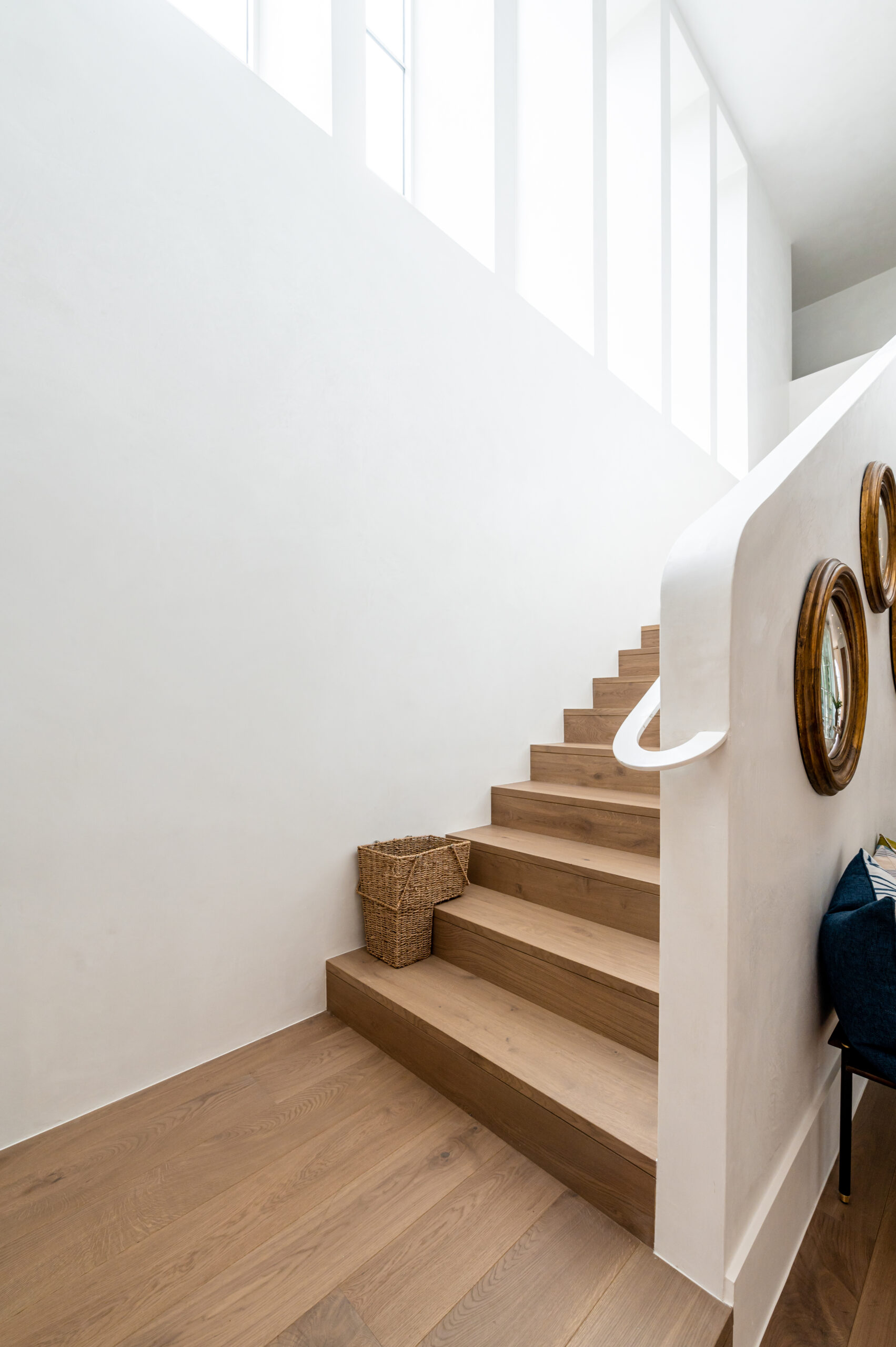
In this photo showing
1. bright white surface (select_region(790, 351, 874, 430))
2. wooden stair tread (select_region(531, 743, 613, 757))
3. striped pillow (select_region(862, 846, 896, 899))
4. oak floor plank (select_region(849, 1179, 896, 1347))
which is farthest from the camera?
bright white surface (select_region(790, 351, 874, 430))

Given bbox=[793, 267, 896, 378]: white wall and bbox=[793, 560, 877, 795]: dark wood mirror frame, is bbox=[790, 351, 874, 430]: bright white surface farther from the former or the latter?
bbox=[793, 560, 877, 795]: dark wood mirror frame

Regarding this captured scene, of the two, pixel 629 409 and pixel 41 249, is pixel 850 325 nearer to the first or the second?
pixel 629 409

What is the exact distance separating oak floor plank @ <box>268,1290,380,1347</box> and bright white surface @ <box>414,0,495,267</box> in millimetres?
3022

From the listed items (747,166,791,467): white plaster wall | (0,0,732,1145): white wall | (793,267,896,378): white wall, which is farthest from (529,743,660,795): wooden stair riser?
(793,267,896,378): white wall

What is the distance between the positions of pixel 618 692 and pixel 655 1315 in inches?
82.8

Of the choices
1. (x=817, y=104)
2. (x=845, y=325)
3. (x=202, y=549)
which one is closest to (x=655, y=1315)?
(x=202, y=549)

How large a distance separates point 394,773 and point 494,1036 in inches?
33.2

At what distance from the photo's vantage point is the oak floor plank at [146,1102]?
1.27m

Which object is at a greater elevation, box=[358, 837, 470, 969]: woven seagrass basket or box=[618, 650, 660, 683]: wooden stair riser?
box=[618, 650, 660, 683]: wooden stair riser

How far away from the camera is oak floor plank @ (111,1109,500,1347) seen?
957mm

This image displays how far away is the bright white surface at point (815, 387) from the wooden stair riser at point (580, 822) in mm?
4432

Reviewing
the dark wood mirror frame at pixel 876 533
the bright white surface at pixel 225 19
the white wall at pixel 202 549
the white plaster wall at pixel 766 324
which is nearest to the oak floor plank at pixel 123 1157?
the white wall at pixel 202 549

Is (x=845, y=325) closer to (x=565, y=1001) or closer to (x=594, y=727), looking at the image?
(x=594, y=727)

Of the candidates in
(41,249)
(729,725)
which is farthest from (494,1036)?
(41,249)
